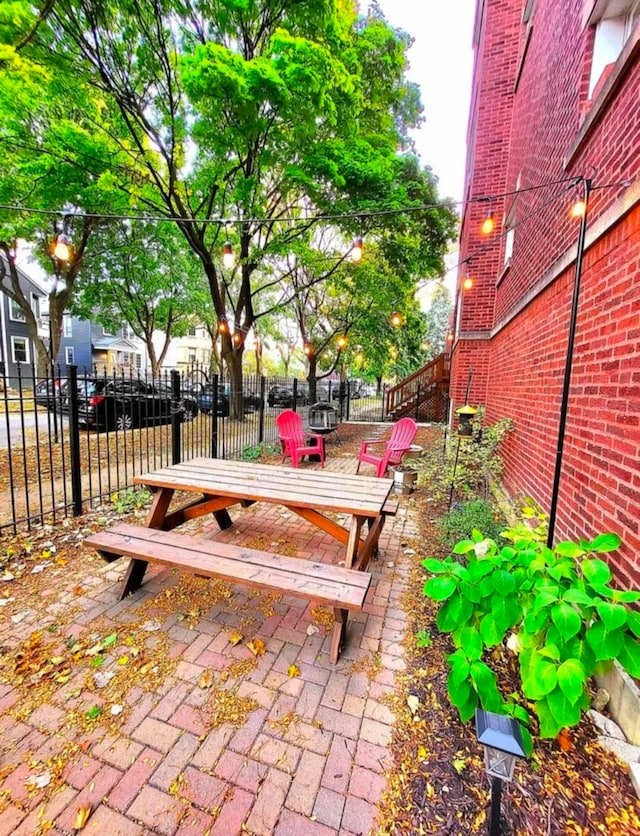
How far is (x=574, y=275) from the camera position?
2318 mm

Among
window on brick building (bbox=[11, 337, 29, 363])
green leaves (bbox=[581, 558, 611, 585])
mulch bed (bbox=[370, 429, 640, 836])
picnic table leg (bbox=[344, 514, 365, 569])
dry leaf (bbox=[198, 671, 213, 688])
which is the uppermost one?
window on brick building (bbox=[11, 337, 29, 363])

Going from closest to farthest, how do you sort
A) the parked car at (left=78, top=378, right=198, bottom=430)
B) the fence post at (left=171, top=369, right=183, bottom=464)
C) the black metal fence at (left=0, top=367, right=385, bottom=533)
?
the black metal fence at (left=0, top=367, right=385, bottom=533) → the parked car at (left=78, top=378, right=198, bottom=430) → the fence post at (left=171, top=369, right=183, bottom=464)

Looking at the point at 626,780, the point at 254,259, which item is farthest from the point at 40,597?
the point at 254,259

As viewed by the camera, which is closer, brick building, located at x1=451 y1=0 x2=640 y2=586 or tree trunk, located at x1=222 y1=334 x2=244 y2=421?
brick building, located at x1=451 y1=0 x2=640 y2=586

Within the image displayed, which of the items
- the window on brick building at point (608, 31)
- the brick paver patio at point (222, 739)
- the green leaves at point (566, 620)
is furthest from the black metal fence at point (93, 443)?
the window on brick building at point (608, 31)

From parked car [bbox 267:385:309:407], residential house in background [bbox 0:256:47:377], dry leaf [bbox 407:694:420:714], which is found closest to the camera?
dry leaf [bbox 407:694:420:714]

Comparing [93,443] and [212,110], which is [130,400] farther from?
[212,110]

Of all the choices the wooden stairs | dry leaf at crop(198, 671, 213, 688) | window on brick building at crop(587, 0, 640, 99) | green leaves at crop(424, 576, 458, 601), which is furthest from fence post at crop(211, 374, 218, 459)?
the wooden stairs

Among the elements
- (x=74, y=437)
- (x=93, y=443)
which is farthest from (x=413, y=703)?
(x=93, y=443)

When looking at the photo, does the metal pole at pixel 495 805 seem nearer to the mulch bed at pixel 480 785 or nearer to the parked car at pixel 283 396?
the mulch bed at pixel 480 785

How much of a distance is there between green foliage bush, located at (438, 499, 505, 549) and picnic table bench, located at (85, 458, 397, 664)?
0.92 meters

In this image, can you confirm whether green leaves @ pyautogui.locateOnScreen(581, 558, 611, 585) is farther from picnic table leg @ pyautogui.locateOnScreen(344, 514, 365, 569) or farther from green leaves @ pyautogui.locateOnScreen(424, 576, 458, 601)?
picnic table leg @ pyautogui.locateOnScreen(344, 514, 365, 569)

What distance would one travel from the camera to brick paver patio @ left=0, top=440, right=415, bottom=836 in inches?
51.2

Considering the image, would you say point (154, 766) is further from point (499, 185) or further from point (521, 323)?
point (499, 185)
